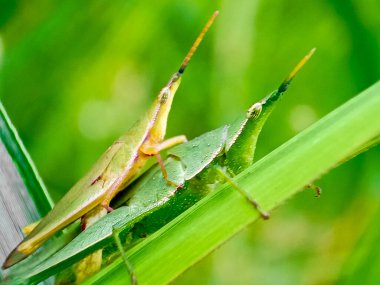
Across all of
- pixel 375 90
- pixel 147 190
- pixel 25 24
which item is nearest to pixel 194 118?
pixel 25 24

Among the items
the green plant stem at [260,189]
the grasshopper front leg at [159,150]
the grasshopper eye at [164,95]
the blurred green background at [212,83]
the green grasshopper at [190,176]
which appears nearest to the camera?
the green plant stem at [260,189]

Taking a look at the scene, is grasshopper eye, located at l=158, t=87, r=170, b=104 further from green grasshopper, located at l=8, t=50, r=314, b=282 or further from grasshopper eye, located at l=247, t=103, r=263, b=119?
grasshopper eye, located at l=247, t=103, r=263, b=119

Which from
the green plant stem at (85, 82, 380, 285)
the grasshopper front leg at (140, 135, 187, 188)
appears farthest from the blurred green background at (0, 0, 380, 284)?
the green plant stem at (85, 82, 380, 285)

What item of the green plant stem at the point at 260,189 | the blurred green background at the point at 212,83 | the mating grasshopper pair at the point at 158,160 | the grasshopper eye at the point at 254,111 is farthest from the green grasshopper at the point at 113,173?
the blurred green background at the point at 212,83

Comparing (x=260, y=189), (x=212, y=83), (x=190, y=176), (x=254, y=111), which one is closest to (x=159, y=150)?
(x=190, y=176)

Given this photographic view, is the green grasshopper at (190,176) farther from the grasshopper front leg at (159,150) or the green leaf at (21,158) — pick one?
the green leaf at (21,158)

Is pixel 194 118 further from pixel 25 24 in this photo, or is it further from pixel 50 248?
pixel 50 248

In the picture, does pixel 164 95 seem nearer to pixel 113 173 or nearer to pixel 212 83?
pixel 113 173
